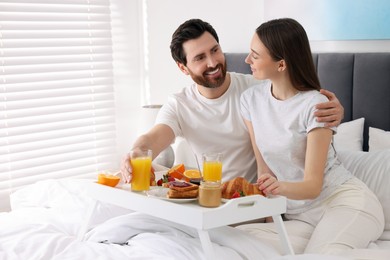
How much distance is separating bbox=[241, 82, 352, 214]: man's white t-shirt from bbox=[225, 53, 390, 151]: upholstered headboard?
0.82m

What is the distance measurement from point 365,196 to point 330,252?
15.6 inches

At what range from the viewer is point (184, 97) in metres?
3.05

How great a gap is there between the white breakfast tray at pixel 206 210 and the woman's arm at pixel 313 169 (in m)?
0.11

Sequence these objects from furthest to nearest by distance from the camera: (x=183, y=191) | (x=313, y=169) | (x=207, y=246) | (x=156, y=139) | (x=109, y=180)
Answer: (x=156, y=139), (x=109, y=180), (x=313, y=169), (x=183, y=191), (x=207, y=246)

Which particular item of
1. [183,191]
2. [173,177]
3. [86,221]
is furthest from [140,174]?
[86,221]

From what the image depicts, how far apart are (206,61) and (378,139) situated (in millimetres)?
998

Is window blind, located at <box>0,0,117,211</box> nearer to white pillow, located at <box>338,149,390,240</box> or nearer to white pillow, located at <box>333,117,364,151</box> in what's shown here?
white pillow, located at <box>333,117,364,151</box>

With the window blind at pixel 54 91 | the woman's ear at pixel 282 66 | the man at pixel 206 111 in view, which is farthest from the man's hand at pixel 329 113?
the window blind at pixel 54 91

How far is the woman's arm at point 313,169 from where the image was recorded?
229 cm

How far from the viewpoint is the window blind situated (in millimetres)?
4246

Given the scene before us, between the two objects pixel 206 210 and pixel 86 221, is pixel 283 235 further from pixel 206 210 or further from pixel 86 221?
pixel 86 221

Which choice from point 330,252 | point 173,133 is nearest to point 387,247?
point 330,252

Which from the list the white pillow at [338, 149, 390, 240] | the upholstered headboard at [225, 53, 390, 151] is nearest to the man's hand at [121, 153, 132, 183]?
the white pillow at [338, 149, 390, 240]

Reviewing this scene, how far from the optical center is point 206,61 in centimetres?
292
